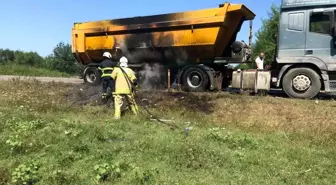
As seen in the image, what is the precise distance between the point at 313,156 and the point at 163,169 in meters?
2.46

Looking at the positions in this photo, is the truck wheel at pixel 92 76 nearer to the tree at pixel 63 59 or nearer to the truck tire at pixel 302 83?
the truck tire at pixel 302 83

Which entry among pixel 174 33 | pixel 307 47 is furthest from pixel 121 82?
pixel 307 47

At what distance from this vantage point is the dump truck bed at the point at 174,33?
437 inches

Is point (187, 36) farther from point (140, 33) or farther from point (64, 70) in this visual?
point (64, 70)

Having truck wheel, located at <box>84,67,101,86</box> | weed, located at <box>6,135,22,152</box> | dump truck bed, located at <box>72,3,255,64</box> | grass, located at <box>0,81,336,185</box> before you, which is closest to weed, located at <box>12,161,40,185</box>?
grass, located at <box>0,81,336,185</box>

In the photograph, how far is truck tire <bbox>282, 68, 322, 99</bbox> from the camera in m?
9.65

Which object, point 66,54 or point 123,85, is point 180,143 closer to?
point 123,85

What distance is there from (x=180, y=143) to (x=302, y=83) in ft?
17.7

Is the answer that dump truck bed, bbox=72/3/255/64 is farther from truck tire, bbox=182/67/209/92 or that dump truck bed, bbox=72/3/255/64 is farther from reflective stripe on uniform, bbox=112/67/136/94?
reflective stripe on uniform, bbox=112/67/136/94

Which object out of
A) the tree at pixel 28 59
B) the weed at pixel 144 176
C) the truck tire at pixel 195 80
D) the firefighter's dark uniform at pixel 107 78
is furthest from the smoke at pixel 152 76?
the tree at pixel 28 59

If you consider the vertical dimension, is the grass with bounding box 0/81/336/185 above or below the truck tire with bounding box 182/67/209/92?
below

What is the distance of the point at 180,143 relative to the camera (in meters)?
5.90

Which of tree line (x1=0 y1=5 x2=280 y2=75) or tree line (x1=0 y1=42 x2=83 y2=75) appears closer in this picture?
tree line (x1=0 y1=5 x2=280 y2=75)

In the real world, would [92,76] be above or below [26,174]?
above
